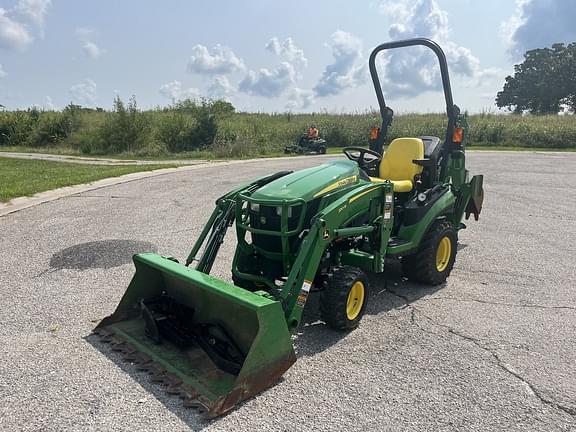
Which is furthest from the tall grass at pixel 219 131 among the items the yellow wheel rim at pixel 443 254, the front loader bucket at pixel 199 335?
the front loader bucket at pixel 199 335

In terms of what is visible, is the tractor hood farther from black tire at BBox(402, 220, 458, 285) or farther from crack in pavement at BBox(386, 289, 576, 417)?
crack in pavement at BBox(386, 289, 576, 417)

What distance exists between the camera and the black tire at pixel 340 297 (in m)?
3.52

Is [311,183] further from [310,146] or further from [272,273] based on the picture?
[310,146]

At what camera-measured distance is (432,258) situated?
460 centimetres

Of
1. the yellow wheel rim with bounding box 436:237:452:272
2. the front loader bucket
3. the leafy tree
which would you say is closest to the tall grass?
the yellow wheel rim with bounding box 436:237:452:272

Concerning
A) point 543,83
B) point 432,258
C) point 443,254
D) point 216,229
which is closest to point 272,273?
point 216,229

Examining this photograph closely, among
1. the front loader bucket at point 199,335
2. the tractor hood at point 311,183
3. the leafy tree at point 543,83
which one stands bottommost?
the front loader bucket at point 199,335

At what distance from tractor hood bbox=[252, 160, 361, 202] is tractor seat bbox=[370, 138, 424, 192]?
780mm

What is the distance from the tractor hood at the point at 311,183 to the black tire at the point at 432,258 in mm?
997

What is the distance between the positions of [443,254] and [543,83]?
59349 millimetres

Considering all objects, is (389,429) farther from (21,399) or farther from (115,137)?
(115,137)

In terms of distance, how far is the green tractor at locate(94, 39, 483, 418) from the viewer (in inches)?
115

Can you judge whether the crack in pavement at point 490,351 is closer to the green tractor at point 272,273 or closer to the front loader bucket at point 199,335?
the green tractor at point 272,273

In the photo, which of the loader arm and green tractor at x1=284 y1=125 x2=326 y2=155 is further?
green tractor at x1=284 y1=125 x2=326 y2=155
